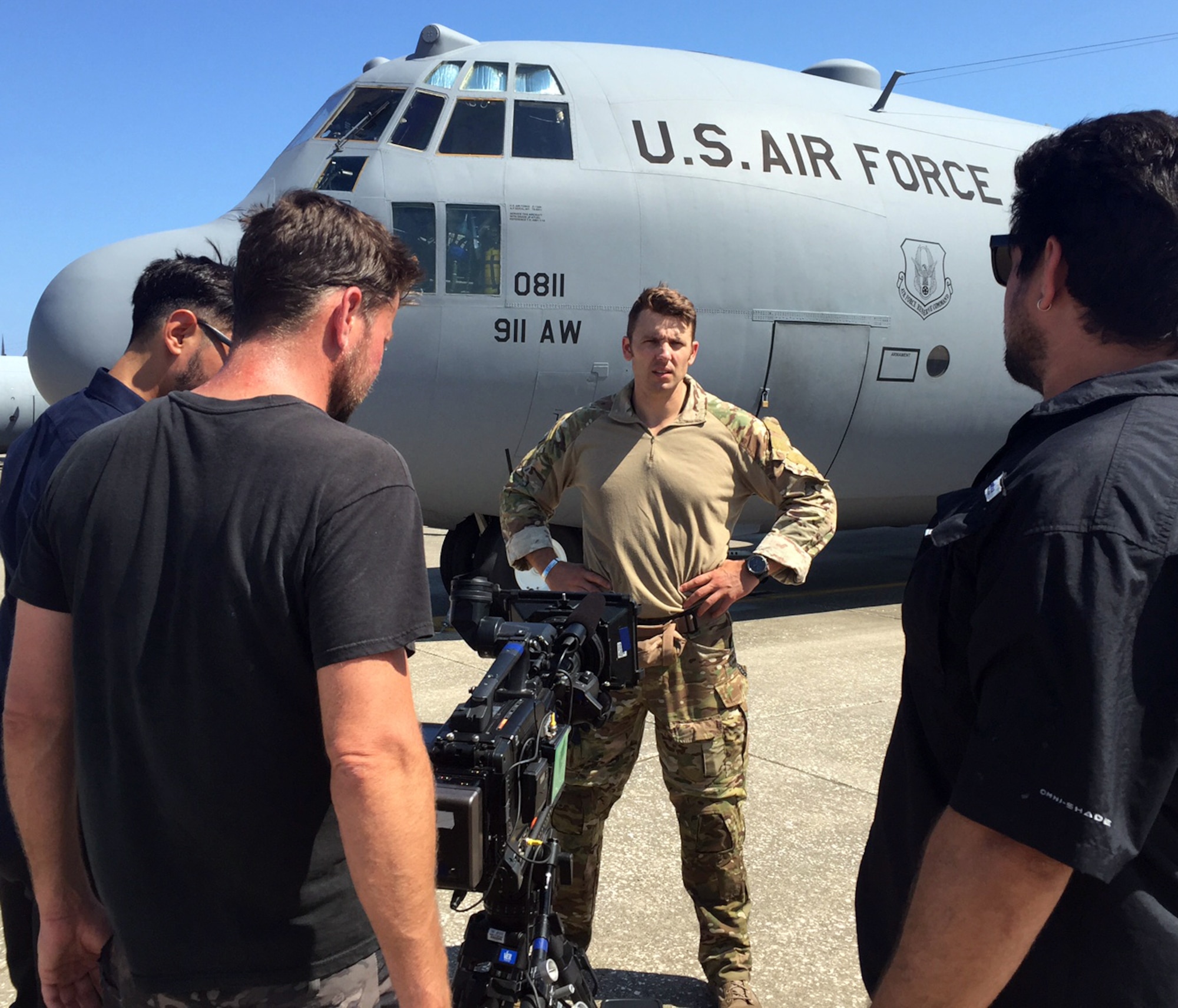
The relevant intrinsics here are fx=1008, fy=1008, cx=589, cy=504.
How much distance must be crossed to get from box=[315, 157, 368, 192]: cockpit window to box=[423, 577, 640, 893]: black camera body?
5.37 meters

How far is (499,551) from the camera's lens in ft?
24.6

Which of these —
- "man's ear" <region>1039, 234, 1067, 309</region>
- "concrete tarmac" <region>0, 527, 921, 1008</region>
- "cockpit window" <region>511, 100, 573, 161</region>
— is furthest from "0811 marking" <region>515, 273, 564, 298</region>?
"man's ear" <region>1039, 234, 1067, 309</region>

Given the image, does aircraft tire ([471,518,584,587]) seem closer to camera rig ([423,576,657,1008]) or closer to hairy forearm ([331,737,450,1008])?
camera rig ([423,576,657,1008])

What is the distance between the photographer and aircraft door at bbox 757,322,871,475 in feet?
24.9

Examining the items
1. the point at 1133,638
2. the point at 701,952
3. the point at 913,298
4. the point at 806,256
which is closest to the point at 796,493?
the point at 701,952

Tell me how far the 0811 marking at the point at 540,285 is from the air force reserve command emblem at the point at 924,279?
9.21 feet

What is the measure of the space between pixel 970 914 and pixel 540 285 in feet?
20.1

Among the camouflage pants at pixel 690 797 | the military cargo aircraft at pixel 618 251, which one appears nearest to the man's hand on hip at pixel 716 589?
the camouflage pants at pixel 690 797

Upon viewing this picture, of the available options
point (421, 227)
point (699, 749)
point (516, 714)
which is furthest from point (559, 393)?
A: point (516, 714)

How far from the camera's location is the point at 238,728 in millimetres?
Result: 1588

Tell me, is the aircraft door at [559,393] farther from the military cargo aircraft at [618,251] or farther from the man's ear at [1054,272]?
the man's ear at [1054,272]

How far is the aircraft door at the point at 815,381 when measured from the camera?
7590 millimetres

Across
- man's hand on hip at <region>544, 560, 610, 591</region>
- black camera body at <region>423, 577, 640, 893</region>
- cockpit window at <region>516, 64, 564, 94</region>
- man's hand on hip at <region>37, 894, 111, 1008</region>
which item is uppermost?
cockpit window at <region>516, 64, 564, 94</region>

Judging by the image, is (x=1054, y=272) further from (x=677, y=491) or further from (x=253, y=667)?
(x=677, y=491)
